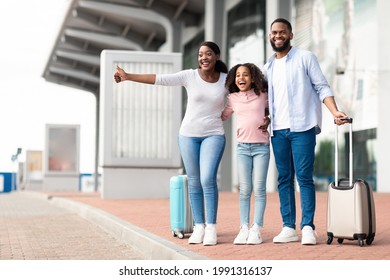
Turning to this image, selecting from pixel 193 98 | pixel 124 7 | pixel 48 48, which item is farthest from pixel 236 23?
pixel 193 98

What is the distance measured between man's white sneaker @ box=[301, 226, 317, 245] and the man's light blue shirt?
2.70 feet

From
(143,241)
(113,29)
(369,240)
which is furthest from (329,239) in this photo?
(113,29)

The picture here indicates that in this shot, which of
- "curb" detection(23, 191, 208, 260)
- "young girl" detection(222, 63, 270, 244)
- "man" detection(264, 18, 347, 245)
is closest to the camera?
"curb" detection(23, 191, 208, 260)

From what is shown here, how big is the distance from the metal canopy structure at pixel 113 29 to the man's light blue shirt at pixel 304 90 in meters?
29.2

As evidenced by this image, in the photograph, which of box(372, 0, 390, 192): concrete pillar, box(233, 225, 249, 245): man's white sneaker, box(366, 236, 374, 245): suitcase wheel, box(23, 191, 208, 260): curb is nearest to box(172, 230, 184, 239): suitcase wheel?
box(23, 191, 208, 260): curb

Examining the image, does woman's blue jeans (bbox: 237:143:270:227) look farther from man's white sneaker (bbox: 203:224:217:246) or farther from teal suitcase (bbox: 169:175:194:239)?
teal suitcase (bbox: 169:175:194:239)

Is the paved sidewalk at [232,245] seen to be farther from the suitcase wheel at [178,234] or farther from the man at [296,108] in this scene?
the man at [296,108]

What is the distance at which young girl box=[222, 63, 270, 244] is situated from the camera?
21.1 feet

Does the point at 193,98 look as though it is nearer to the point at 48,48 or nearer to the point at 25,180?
the point at 48,48

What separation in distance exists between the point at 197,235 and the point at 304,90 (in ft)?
5.11

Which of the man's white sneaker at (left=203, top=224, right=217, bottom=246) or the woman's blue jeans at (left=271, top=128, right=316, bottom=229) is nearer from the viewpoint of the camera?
the woman's blue jeans at (left=271, top=128, right=316, bottom=229)

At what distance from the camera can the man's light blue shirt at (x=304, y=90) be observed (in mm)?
6242

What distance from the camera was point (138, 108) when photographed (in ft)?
63.1
